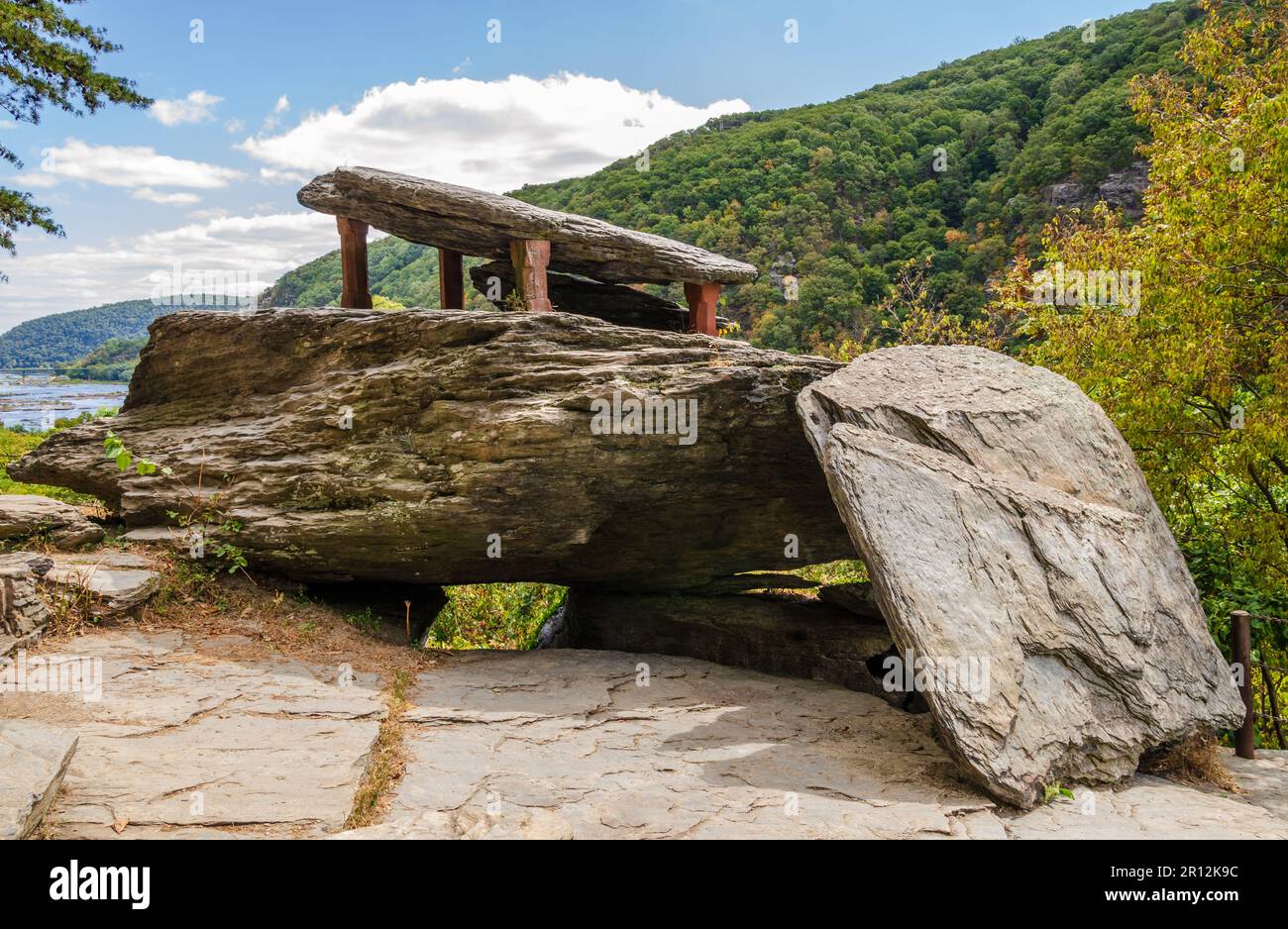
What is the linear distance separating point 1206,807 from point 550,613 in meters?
9.37

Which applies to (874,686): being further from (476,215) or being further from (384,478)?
(476,215)

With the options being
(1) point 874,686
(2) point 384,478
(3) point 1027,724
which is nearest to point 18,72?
(2) point 384,478

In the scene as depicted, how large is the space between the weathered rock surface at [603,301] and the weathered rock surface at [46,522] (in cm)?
554

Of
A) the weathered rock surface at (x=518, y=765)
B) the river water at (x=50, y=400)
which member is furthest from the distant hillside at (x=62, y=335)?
the weathered rock surface at (x=518, y=765)

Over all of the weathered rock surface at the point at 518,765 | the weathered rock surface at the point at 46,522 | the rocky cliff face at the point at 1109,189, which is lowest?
the weathered rock surface at the point at 518,765

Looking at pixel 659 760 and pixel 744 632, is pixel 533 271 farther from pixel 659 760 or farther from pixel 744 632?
pixel 659 760

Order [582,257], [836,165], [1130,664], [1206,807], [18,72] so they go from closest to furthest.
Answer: [1206,807], [1130,664], [582,257], [18,72], [836,165]

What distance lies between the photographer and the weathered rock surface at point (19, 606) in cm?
698

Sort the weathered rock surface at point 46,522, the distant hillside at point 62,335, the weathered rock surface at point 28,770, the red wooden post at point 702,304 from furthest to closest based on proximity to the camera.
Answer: the distant hillside at point 62,335, the red wooden post at point 702,304, the weathered rock surface at point 46,522, the weathered rock surface at point 28,770

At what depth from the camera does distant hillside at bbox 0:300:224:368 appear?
45.8 metres

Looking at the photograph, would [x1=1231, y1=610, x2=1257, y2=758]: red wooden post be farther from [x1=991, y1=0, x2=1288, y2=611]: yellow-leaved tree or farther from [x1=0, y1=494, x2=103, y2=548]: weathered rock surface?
[x1=0, y1=494, x2=103, y2=548]: weathered rock surface

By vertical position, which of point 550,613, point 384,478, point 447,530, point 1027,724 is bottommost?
point 550,613

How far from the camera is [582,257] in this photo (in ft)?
34.9

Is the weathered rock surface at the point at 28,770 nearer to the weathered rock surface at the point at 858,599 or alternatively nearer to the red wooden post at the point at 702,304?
the weathered rock surface at the point at 858,599
